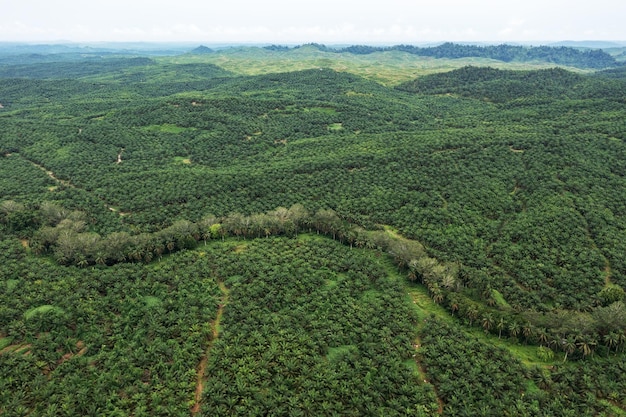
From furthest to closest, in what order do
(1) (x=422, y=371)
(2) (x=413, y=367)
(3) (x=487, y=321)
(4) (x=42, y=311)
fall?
(3) (x=487, y=321) → (4) (x=42, y=311) → (2) (x=413, y=367) → (1) (x=422, y=371)

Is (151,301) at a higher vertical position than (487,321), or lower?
higher

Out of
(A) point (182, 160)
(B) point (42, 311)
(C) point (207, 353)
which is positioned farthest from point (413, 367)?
(A) point (182, 160)

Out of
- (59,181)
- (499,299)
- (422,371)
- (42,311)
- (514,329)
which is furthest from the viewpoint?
(59,181)

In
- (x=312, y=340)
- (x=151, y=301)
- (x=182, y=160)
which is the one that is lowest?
(x=312, y=340)

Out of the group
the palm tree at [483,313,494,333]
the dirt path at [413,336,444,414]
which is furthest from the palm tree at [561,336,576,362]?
the dirt path at [413,336,444,414]

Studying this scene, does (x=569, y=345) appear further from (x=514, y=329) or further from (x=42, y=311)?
(x=42, y=311)

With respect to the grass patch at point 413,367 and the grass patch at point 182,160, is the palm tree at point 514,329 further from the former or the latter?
the grass patch at point 182,160

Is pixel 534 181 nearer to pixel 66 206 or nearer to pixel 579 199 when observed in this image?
pixel 579 199

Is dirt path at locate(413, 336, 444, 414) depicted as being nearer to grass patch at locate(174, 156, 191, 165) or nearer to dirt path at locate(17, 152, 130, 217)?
dirt path at locate(17, 152, 130, 217)
